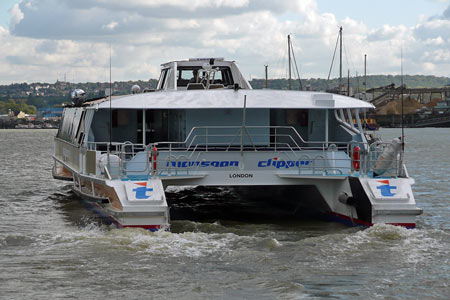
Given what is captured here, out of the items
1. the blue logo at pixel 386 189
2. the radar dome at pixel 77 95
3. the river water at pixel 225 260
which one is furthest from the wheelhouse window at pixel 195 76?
A: the blue logo at pixel 386 189

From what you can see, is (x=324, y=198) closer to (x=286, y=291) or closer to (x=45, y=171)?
(x=286, y=291)

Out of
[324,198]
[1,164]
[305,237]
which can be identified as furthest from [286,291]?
[1,164]

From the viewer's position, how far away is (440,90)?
199m

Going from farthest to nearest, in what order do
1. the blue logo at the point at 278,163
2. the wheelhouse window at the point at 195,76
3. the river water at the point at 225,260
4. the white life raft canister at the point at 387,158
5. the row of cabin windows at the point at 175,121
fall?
the wheelhouse window at the point at 195,76 < the row of cabin windows at the point at 175,121 < the blue logo at the point at 278,163 < the white life raft canister at the point at 387,158 < the river water at the point at 225,260

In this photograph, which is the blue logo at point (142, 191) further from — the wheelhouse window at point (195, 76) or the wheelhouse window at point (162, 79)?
the wheelhouse window at point (162, 79)

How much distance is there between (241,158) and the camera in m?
16.4

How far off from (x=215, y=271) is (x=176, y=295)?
1.37 m

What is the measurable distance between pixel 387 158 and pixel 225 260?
487 centimetres

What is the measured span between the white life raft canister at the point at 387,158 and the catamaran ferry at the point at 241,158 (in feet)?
0.08

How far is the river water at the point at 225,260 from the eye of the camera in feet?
38.9

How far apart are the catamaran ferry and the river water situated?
52 centimetres

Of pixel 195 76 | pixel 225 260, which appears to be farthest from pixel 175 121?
pixel 225 260

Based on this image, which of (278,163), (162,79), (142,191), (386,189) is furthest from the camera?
(162,79)

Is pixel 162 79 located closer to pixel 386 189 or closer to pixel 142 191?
pixel 142 191
